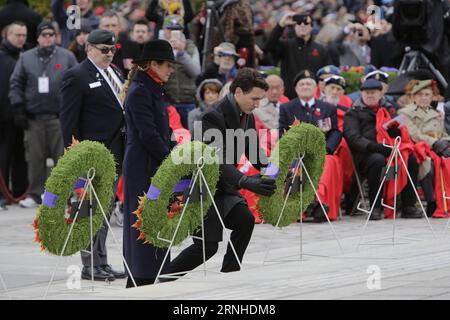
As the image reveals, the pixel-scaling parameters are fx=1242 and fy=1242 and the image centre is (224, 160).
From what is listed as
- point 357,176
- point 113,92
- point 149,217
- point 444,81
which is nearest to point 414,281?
point 149,217

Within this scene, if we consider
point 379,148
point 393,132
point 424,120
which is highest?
point 424,120

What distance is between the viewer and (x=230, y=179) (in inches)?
418

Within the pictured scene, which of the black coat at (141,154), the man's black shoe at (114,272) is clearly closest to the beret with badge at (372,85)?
the man's black shoe at (114,272)

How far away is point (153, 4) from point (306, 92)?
4.00 meters

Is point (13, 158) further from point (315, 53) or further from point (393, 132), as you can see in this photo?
point (393, 132)

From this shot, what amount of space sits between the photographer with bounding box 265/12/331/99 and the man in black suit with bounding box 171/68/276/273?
8.06 metres

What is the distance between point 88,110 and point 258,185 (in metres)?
2.10

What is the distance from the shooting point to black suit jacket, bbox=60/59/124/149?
11625 millimetres

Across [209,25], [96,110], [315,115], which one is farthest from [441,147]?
[96,110]

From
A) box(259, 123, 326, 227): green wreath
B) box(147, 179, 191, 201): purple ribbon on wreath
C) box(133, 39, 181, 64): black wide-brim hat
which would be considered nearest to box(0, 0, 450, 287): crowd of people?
box(133, 39, 181, 64): black wide-brim hat

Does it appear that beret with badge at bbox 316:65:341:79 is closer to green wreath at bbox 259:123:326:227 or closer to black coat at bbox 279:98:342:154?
black coat at bbox 279:98:342:154

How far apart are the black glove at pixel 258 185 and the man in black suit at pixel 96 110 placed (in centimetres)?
171

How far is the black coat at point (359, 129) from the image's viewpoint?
16.3 m

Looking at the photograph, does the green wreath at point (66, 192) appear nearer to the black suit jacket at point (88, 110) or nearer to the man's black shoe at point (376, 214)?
the black suit jacket at point (88, 110)
